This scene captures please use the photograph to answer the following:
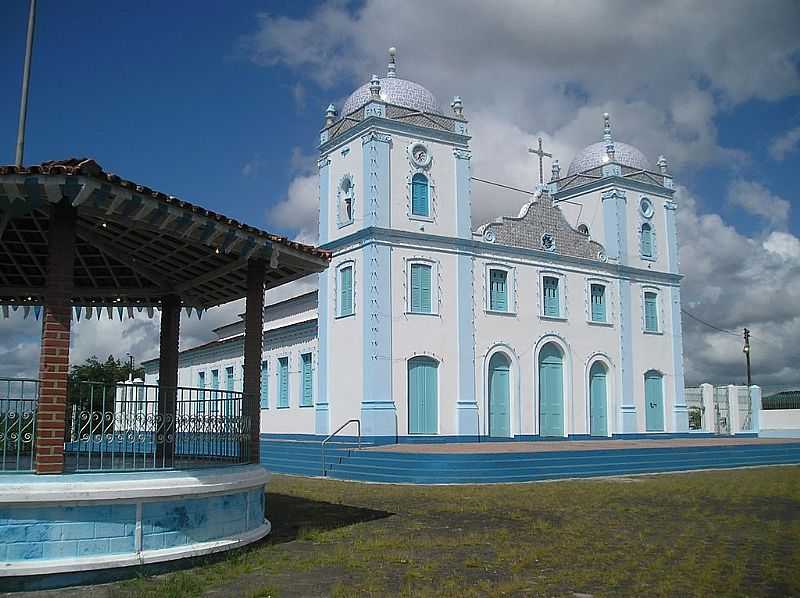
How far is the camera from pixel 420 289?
23.7 meters

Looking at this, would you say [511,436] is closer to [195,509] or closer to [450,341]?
[450,341]

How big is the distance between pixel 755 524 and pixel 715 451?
12.8 m

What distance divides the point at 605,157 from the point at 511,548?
2343 centimetres

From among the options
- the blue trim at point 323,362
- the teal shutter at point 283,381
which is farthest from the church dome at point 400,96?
the teal shutter at point 283,381

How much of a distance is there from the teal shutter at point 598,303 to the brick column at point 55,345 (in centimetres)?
2277

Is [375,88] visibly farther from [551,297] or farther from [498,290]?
[551,297]

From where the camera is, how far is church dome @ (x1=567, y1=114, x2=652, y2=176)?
30.5 meters

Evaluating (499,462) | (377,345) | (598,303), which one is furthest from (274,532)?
(598,303)

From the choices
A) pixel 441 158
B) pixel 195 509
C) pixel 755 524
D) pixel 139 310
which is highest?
pixel 441 158

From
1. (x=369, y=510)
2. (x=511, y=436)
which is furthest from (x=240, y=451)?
(x=511, y=436)

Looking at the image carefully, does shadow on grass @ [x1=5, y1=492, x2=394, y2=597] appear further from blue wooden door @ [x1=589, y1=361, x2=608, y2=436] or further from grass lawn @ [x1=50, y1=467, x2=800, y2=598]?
blue wooden door @ [x1=589, y1=361, x2=608, y2=436]

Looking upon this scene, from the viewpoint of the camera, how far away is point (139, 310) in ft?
39.1

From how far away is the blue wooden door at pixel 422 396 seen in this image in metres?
23.0

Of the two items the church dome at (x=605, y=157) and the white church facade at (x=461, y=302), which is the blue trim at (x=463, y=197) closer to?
the white church facade at (x=461, y=302)
